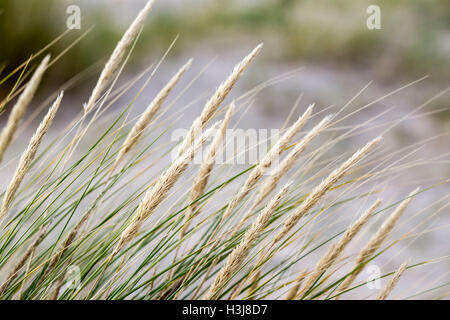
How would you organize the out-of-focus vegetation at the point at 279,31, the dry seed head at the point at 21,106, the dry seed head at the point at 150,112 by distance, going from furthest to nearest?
the out-of-focus vegetation at the point at 279,31, the dry seed head at the point at 150,112, the dry seed head at the point at 21,106

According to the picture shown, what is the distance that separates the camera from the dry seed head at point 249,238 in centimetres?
49

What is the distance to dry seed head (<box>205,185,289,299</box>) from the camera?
49 cm

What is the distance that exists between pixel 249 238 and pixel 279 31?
1.03 meters

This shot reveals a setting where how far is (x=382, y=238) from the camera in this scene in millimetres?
639

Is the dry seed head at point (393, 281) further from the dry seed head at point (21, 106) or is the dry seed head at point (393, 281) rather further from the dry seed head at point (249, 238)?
the dry seed head at point (21, 106)

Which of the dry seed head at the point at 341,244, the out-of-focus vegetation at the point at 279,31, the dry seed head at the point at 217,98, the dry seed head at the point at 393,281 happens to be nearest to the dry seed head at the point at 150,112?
the dry seed head at the point at 217,98

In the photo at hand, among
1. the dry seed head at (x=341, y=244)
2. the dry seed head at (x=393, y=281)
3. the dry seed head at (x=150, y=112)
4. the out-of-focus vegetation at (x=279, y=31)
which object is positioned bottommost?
the dry seed head at (x=393, y=281)

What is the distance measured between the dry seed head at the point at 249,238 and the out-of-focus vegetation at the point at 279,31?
3.10 feet

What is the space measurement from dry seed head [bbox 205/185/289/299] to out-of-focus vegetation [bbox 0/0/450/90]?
0.95m

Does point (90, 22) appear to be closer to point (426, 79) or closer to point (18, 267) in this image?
point (18, 267)

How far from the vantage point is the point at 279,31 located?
137 cm

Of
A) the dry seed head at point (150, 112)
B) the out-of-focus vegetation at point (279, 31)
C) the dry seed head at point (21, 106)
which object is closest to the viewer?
the dry seed head at point (21, 106)

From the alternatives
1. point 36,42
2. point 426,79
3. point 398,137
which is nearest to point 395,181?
point 398,137

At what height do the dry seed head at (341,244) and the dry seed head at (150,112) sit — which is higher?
the dry seed head at (150,112)
